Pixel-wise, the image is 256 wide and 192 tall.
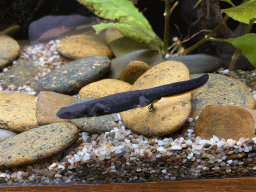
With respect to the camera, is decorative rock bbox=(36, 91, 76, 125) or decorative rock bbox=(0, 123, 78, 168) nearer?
decorative rock bbox=(0, 123, 78, 168)

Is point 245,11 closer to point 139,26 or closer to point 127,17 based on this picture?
point 139,26

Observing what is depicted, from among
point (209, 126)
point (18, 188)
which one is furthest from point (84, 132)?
point (209, 126)

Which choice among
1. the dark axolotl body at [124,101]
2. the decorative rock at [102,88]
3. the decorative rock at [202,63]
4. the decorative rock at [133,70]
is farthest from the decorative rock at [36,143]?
the decorative rock at [202,63]

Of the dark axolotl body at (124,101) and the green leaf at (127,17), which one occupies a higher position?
the green leaf at (127,17)

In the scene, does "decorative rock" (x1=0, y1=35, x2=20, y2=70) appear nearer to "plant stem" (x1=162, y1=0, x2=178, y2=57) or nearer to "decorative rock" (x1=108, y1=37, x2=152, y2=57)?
"decorative rock" (x1=108, y1=37, x2=152, y2=57)

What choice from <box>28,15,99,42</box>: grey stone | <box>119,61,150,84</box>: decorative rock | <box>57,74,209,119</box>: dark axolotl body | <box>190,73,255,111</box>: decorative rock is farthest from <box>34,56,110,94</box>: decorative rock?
<box>190,73,255,111</box>: decorative rock

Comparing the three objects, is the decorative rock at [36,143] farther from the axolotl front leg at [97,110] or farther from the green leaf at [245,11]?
the green leaf at [245,11]
